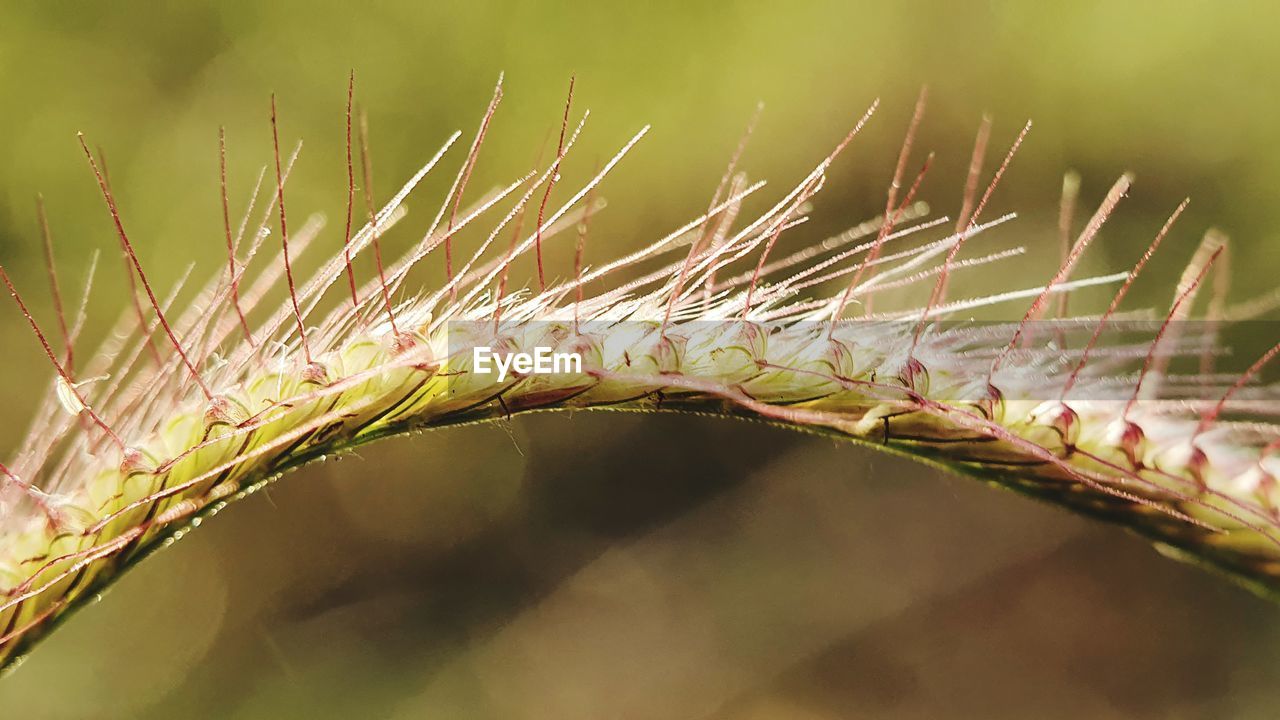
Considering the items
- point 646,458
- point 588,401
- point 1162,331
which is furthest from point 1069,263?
point 646,458

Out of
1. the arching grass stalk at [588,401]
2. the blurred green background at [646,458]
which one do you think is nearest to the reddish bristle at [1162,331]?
the arching grass stalk at [588,401]

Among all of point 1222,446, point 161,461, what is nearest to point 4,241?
point 161,461

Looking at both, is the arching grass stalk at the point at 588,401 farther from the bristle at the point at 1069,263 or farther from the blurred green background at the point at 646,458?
the blurred green background at the point at 646,458

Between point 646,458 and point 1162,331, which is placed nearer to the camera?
point 1162,331

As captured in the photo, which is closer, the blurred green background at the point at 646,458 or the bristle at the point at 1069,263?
the bristle at the point at 1069,263

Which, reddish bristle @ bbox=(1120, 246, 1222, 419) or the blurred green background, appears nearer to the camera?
reddish bristle @ bbox=(1120, 246, 1222, 419)

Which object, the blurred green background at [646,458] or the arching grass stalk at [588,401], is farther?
the blurred green background at [646,458]

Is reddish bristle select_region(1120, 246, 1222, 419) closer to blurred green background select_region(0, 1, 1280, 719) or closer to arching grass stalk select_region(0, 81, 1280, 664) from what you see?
arching grass stalk select_region(0, 81, 1280, 664)

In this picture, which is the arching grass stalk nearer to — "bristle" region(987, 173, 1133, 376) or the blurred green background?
"bristle" region(987, 173, 1133, 376)

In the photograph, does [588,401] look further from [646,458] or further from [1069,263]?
[646,458]

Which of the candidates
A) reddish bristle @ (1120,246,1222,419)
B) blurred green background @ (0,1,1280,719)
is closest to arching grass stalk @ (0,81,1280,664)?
reddish bristle @ (1120,246,1222,419)
